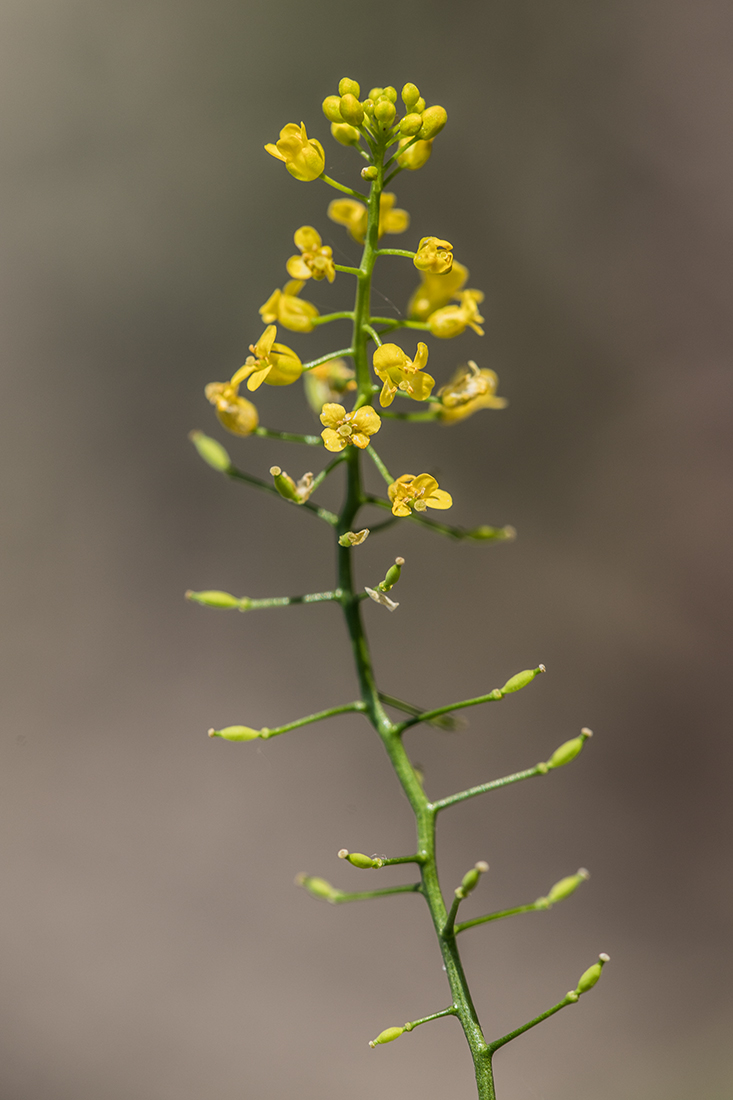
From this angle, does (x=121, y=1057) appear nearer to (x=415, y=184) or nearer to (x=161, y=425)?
(x=161, y=425)

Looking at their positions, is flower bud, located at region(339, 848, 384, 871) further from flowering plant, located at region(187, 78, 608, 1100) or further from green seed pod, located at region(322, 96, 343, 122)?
green seed pod, located at region(322, 96, 343, 122)

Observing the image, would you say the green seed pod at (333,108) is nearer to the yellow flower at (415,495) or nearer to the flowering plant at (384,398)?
the flowering plant at (384,398)

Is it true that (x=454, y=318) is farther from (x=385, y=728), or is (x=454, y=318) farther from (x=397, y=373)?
(x=385, y=728)

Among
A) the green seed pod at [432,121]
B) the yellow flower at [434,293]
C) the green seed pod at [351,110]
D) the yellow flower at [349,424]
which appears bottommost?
the yellow flower at [349,424]

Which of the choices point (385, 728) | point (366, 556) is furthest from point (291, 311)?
point (366, 556)

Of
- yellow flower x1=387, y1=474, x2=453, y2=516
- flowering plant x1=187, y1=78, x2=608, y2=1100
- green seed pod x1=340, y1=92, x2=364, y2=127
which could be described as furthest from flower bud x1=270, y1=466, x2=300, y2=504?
green seed pod x1=340, y1=92, x2=364, y2=127

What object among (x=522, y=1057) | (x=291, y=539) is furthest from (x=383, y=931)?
(x=291, y=539)

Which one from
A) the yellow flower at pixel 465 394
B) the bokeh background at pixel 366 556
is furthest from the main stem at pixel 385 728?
the bokeh background at pixel 366 556

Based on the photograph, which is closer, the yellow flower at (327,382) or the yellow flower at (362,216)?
the yellow flower at (362,216)

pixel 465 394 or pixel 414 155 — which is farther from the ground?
pixel 414 155
